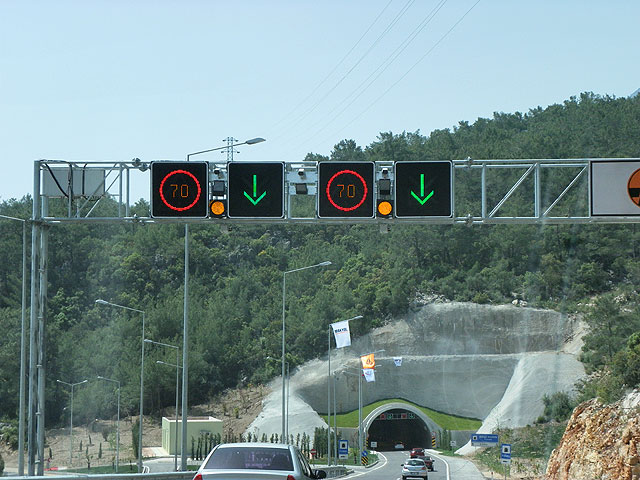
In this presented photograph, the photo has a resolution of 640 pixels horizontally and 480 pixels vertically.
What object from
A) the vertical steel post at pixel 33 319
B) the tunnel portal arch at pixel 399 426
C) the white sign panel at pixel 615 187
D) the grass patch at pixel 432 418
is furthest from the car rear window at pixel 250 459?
the grass patch at pixel 432 418

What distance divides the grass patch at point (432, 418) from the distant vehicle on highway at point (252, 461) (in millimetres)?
87027

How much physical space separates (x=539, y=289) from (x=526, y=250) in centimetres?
713

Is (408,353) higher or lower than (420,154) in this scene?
lower

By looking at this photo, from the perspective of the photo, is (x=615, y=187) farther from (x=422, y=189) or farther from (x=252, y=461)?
(x=252, y=461)

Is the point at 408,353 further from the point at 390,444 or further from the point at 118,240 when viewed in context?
the point at 118,240

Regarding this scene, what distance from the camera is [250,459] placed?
14.3 meters

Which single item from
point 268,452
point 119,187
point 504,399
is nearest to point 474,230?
point 504,399

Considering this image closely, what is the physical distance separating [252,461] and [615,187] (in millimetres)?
11979

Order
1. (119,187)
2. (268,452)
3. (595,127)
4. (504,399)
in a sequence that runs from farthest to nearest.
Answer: (595,127) → (504,399) → (119,187) → (268,452)

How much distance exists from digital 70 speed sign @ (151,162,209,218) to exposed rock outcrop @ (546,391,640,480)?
16.6 meters

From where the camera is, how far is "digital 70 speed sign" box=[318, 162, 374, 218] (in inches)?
875

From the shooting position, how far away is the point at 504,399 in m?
97.9

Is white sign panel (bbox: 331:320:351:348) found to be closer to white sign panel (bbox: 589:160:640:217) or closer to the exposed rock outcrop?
the exposed rock outcrop

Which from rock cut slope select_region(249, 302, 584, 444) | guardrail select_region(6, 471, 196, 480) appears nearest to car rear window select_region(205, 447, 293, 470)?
guardrail select_region(6, 471, 196, 480)
